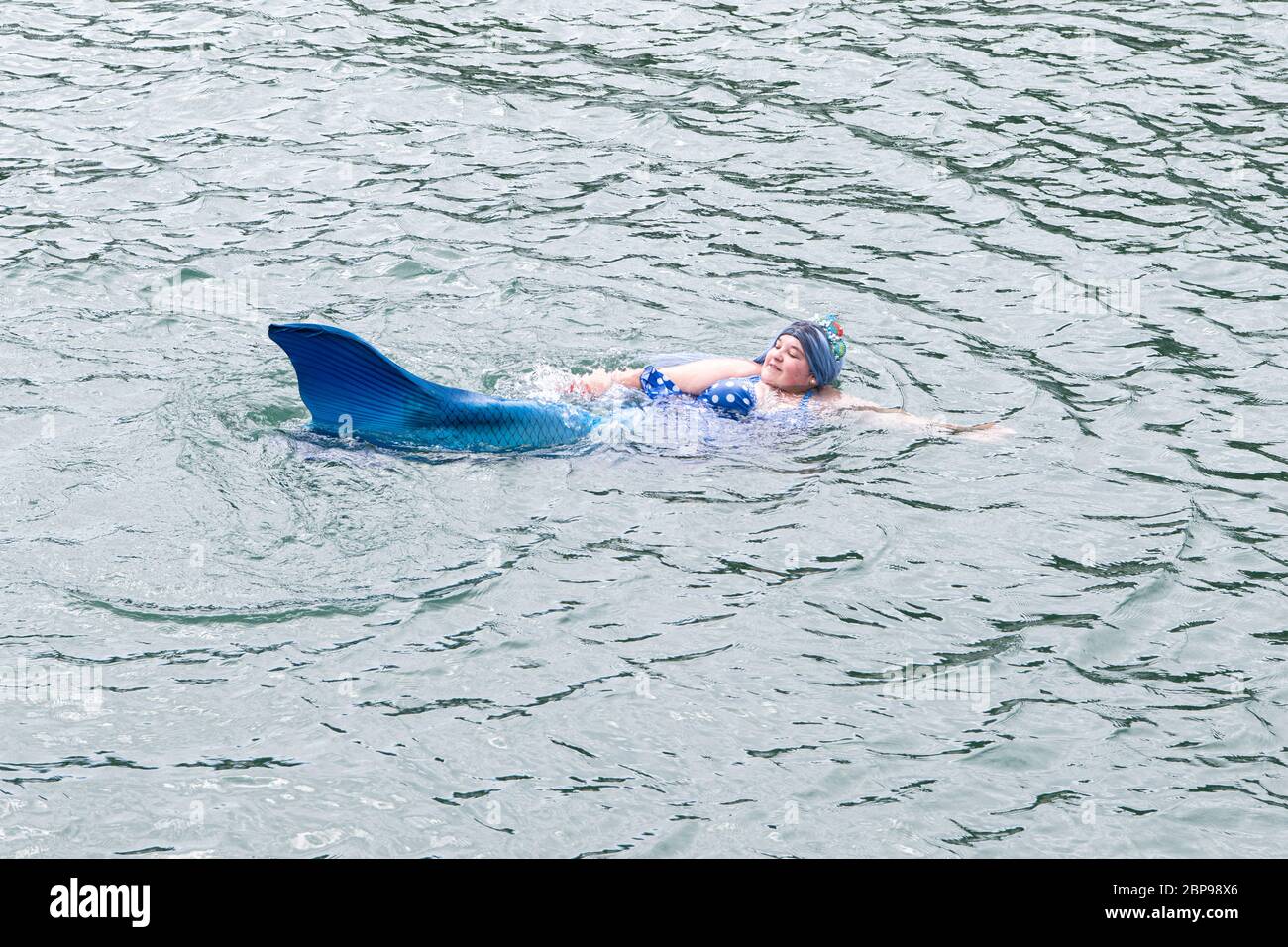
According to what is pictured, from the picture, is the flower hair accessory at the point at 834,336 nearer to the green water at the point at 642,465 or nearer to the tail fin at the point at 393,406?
the green water at the point at 642,465

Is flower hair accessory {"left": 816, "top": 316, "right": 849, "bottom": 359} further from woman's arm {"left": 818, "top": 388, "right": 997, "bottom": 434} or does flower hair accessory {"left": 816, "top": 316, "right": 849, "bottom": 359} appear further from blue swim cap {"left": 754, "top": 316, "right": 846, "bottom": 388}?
woman's arm {"left": 818, "top": 388, "right": 997, "bottom": 434}

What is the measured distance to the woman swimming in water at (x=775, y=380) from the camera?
9828 millimetres

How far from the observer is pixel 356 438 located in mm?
8938

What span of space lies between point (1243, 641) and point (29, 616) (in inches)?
249

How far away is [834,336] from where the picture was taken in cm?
1014

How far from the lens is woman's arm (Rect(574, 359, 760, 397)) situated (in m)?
10.1

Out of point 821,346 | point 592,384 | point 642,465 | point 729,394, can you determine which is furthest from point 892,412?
point 592,384

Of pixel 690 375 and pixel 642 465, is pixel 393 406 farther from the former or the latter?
pixel 690 375

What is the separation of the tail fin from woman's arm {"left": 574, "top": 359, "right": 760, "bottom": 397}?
2.87ft

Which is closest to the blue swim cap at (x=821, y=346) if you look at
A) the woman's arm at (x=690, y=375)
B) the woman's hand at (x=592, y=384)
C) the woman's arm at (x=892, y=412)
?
the woman's arm at (x=892, y=412)

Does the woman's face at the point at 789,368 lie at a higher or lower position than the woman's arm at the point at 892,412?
higher

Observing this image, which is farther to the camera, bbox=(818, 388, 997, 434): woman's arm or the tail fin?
bbox=(818, 388, 997, 434): woman's arm

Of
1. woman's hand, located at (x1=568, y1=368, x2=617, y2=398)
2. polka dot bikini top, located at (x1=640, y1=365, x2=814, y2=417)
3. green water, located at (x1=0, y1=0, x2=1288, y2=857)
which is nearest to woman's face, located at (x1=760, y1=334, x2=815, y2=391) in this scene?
polka dot bikini top, located at (x1=640, y1=365, x2=814, y2=417)
